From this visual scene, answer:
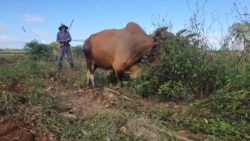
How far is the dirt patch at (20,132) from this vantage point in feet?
17.3

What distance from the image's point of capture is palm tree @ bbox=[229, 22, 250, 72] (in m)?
6.52

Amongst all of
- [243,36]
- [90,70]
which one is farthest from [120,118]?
[90,70]

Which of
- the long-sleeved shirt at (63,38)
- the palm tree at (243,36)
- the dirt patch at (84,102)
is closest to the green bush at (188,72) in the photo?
the palm tree at (243,36)

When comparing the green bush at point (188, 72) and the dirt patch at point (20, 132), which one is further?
the green bush at point (188, 72)

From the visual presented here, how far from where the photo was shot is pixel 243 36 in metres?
6.74

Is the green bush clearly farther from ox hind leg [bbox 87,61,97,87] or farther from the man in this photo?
the man

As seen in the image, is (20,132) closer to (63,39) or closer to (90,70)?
(90,70)

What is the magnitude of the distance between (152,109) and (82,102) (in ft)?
5.04

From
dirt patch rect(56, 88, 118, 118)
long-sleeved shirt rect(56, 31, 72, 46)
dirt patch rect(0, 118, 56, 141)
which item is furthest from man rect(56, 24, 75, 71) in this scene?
dirt patch rect(0, 118, 56, 141)

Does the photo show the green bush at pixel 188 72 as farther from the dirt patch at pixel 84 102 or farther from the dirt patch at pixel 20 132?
the dirt patch at pixel 20 132

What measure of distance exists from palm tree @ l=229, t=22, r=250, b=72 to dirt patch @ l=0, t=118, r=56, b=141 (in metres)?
3.59

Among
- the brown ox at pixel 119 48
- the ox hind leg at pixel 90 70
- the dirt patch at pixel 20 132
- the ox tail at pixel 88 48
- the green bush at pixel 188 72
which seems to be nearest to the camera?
the dirt patch at pixel 20 132

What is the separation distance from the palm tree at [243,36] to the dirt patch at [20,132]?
359 centimetres

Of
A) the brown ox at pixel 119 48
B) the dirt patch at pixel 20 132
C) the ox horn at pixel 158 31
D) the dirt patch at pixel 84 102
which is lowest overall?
the dirt patch at pixel 20 132
